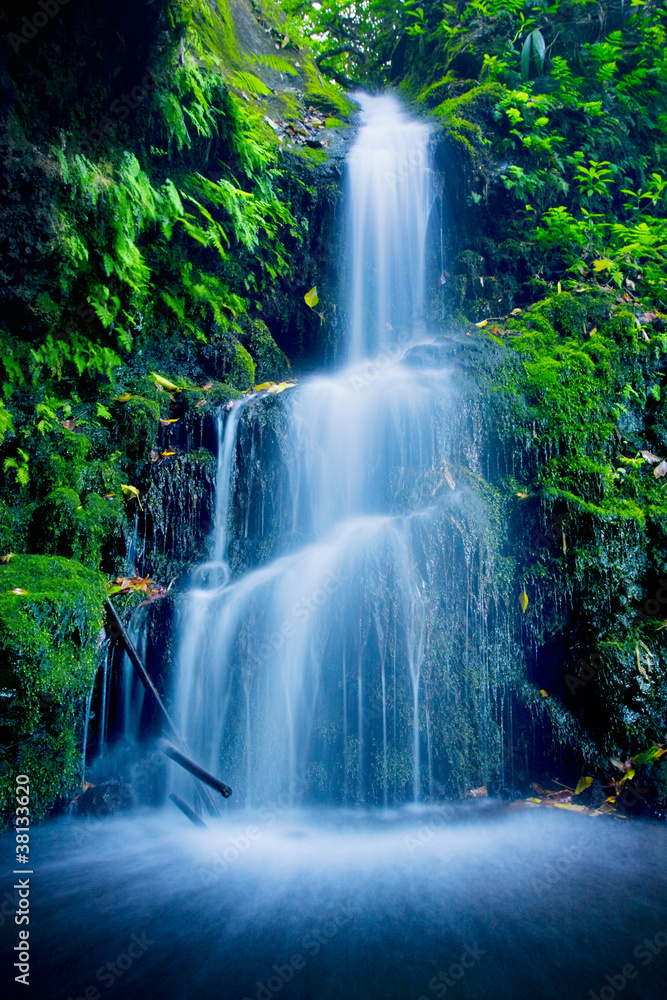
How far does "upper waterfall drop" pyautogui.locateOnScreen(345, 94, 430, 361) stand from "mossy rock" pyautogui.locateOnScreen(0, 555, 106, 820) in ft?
21.0

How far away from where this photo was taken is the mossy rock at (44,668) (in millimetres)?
3906

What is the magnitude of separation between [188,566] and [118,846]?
2.73 metres

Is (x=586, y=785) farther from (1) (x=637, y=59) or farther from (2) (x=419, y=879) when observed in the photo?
(1) (x=637, y=59)

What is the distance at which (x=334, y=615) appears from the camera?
16.5 feet

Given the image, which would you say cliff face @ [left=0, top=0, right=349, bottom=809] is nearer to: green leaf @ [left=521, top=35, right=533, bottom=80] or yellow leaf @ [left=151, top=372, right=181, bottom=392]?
yellow leaf @ [left=151, top=372, right=181, bottom=392]

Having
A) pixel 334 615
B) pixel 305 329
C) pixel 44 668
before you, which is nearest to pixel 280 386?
pixel 305 329

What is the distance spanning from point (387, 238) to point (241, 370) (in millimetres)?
3671

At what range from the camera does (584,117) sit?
361 inches

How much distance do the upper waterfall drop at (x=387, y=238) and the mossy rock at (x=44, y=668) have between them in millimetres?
6390

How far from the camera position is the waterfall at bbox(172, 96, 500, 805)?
187 inches

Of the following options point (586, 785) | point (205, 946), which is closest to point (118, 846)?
point (205, 946)

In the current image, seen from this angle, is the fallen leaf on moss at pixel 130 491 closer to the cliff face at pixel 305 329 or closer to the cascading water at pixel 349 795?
the cliff face at pixel 305 329

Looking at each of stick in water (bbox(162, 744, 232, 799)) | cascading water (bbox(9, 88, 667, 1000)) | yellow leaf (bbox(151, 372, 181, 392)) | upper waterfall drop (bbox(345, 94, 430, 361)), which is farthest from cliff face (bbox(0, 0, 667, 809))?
stick in water (bbox(162, 744, 232, 799))

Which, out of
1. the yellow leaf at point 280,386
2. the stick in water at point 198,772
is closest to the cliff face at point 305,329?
the yellow leaf at point 280,386
